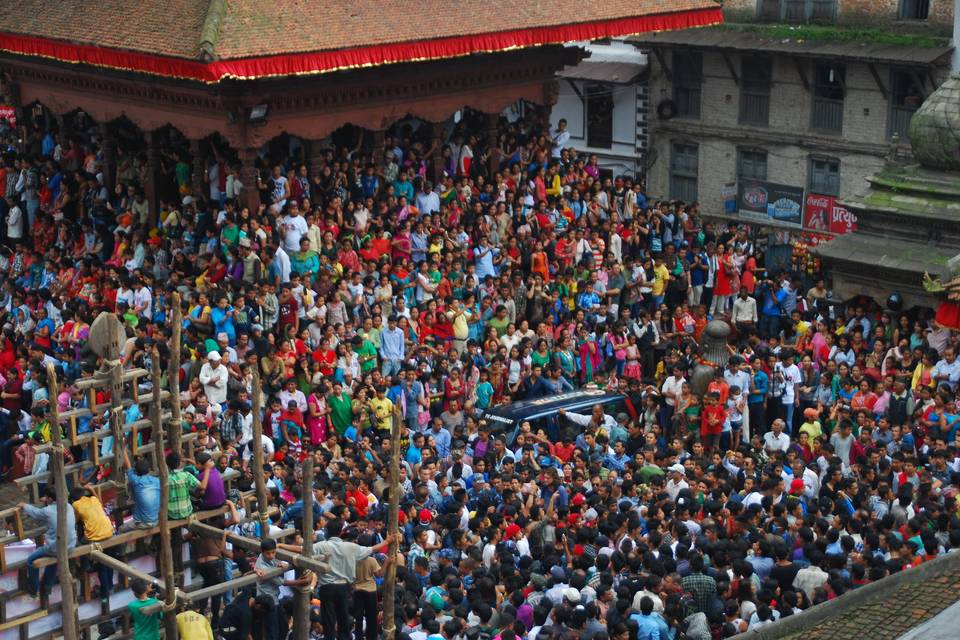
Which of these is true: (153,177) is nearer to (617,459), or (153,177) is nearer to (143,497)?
(617,459)

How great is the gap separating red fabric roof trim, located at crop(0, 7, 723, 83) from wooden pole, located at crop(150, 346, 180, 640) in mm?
10810

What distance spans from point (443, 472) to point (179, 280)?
747cm

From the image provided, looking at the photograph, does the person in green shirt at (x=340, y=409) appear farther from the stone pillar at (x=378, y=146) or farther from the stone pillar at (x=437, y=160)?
the stone pillar at (x=437, y=160)

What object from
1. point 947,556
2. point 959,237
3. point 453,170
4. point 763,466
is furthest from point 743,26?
point 947,556

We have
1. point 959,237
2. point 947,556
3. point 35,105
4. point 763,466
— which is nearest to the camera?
point 947,556

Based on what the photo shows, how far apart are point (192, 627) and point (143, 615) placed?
0.51 meters

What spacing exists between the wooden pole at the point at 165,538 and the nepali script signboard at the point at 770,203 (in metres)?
25.0

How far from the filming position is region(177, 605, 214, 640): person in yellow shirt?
16.3 m

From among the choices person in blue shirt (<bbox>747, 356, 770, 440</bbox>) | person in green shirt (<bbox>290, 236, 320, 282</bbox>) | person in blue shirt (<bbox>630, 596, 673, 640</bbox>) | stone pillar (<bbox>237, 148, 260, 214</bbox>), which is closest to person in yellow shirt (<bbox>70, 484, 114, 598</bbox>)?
person in blue shirt (<bbox>630, 596, 673, 640</bbox>)

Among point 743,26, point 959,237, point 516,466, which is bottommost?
point 516,466

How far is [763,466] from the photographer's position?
888 inches

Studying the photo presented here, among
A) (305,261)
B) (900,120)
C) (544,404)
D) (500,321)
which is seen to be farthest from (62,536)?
(900,120)

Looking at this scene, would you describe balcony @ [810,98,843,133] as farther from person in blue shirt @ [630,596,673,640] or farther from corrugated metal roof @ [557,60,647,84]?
person in blue shirt @ [630,596,673,640]

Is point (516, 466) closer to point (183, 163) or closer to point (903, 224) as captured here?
point (903, 224)
